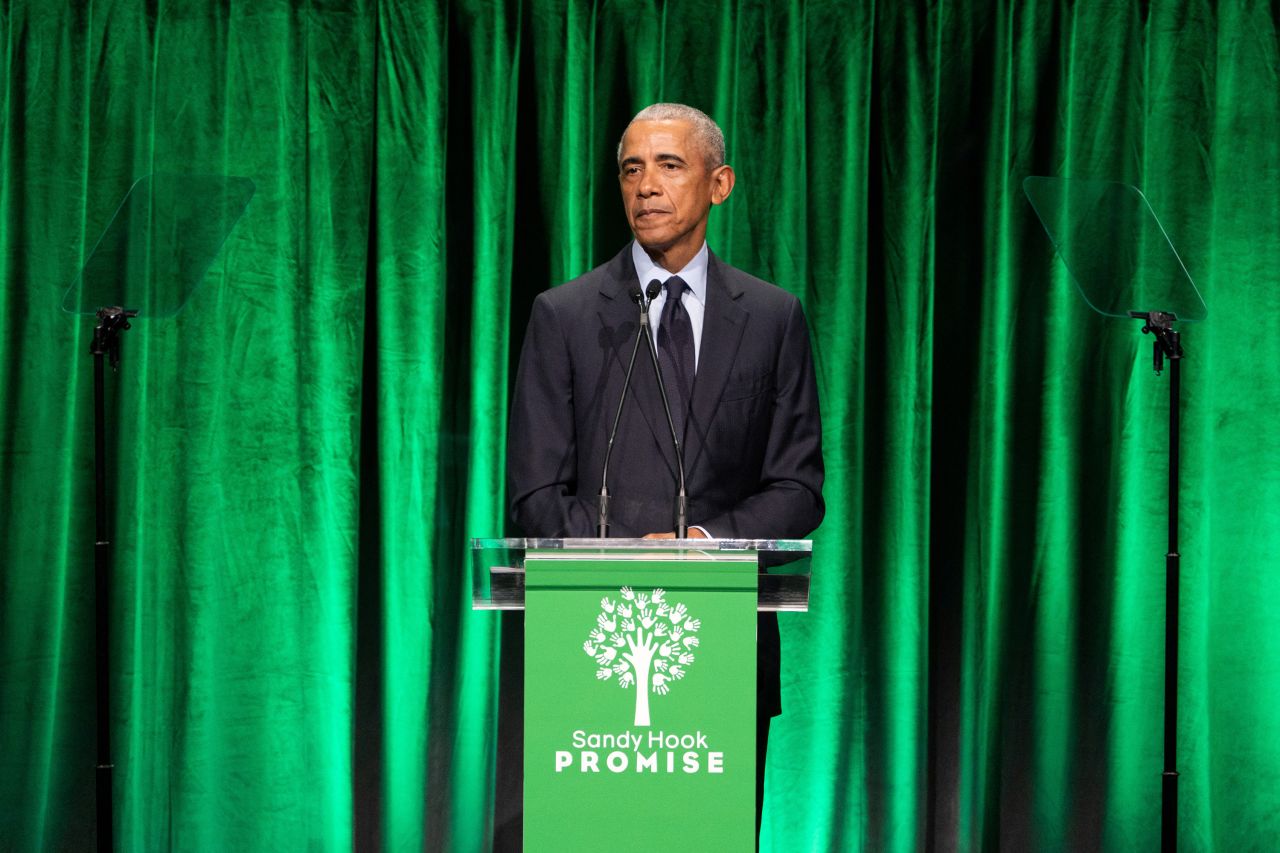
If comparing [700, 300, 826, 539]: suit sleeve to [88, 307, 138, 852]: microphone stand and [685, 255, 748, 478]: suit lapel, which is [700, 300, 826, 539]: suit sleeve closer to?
[685, 255, 748, 478]: suit lapel

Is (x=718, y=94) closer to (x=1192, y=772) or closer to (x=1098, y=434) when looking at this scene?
(x=1098, y=434)

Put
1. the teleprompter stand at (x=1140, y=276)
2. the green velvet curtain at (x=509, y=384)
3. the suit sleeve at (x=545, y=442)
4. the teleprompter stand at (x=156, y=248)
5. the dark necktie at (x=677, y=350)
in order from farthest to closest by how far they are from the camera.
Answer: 1. the green velvet curtain at (x=509, y=384)
2. the teleprompter stand at (x=156, y=248)
3. the teleprompter stand at (x=1140, y=276)
4. the dark necktie at (x=677, y=350)
5. the suit sleeve at (x=545, y=442)

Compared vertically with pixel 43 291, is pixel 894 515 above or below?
below

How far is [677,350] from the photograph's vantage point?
2.78 m

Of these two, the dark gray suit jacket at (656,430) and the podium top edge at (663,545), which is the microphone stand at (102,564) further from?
the podium top edge at (663,545)

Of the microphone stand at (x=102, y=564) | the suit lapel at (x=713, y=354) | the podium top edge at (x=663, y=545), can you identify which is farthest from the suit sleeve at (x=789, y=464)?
the microphone stand at (x=102, y=564)

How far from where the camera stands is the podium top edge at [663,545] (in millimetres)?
1996

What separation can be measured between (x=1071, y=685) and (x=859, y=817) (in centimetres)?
72

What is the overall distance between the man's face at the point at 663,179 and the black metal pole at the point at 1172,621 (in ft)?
4.51

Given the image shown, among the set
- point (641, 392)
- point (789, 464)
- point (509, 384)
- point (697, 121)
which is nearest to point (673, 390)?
point (641, 392)

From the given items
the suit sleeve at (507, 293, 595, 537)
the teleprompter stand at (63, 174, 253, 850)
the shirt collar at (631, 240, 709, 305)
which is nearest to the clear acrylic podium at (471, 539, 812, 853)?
the suit sleeve at (507, 293, 595, 537)

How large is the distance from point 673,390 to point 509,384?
1.28 m

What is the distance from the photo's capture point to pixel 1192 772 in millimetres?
3895

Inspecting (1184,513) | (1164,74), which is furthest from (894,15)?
(1184,513)
